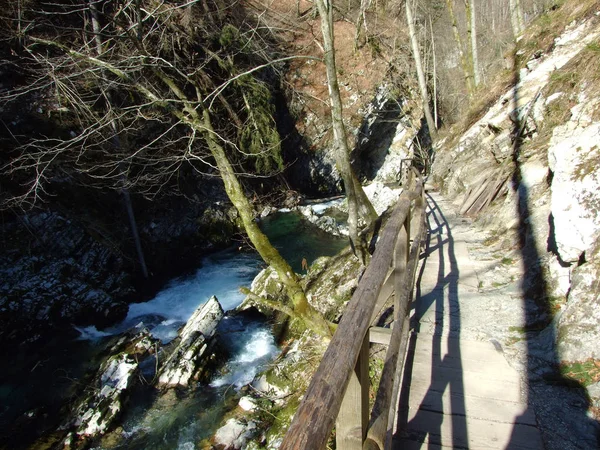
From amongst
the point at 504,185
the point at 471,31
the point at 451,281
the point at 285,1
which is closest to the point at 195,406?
the point at 451,281

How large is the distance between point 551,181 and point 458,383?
3383mm

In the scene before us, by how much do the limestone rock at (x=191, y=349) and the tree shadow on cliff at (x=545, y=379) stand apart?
608 centimetres

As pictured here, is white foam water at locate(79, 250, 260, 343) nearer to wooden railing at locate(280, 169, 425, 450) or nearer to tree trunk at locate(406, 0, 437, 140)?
wooden railing at locate(280, 169, 425, 450)

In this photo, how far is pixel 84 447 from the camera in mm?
5848

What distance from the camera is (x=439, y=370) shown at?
2.84 m

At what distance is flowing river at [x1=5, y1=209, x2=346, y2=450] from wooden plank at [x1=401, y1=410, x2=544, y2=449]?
468cm

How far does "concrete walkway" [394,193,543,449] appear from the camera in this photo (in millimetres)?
2227

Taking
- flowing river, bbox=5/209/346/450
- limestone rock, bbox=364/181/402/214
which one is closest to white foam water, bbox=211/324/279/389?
flowing river, bbox=5/209/346/450

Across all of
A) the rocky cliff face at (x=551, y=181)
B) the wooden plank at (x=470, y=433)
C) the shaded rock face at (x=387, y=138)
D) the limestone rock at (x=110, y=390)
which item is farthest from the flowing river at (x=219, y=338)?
the shaded rock face at (x=387, y=138)

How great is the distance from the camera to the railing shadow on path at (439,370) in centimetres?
228

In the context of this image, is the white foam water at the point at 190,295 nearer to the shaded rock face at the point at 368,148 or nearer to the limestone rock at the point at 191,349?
the limestone rock at the point at 191,349

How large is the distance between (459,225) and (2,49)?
13.9 meters

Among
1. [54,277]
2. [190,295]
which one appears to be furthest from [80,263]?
[190,295]

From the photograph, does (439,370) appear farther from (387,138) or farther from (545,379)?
(387,138)
